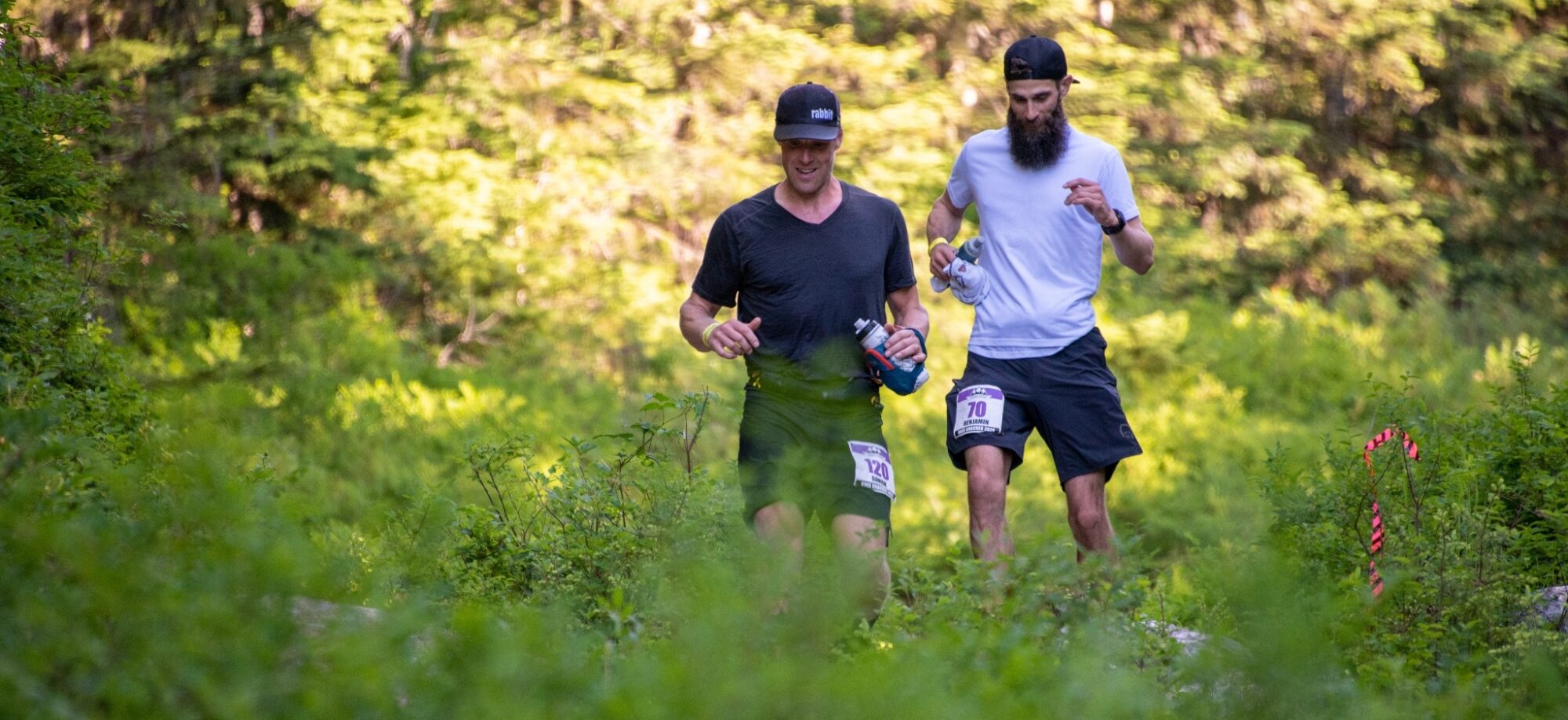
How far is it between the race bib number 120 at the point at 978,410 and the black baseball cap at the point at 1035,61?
126 centimetres

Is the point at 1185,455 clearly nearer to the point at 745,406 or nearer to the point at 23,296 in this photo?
the point at 745,406

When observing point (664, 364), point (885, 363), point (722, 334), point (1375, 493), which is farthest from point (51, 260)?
point (664, 364)

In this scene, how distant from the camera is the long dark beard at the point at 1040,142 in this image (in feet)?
19.6

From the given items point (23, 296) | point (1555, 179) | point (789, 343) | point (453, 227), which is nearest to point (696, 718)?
point (789, 343)

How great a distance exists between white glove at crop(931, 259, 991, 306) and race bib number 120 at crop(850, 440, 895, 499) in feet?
2.27

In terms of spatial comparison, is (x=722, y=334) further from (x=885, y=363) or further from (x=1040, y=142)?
(x=1040, y=142)

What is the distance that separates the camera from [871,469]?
5605 mm

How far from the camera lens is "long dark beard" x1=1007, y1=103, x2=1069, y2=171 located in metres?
5.98

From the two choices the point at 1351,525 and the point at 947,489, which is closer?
the point at 1351,525

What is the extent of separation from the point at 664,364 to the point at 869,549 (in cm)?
937

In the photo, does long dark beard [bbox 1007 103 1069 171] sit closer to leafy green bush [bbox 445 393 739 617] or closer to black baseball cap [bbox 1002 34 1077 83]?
black baseball cap [bbox 1002 34 1077 83]

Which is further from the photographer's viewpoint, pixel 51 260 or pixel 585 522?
pixel 51 260

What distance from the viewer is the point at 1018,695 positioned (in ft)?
10.9

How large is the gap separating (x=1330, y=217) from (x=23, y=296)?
1946cm
